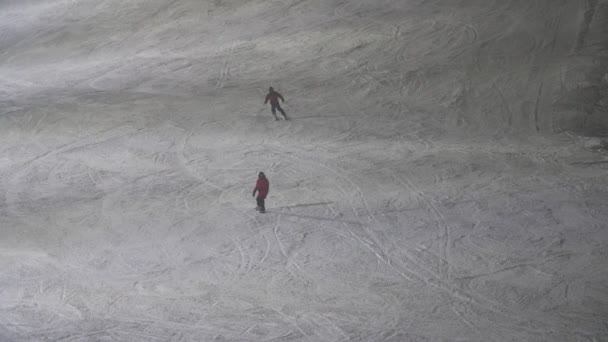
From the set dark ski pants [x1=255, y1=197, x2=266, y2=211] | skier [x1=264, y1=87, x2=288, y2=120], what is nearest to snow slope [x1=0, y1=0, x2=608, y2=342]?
dark ski pants [x1=255, y1=197, x2=266, y2=211]

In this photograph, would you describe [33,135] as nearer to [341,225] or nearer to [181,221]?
[181,221]

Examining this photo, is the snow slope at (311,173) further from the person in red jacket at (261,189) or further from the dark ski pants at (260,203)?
the person in red jacket at (261,189)

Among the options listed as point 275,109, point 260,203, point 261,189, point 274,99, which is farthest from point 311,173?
point 275,109

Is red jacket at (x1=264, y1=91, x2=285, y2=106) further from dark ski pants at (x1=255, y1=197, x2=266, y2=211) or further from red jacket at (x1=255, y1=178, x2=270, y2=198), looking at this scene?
red jacket at (x1=255, y1=178, x2=270, y2=198)

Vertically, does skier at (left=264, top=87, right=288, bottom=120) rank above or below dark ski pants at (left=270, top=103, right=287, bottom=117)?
above

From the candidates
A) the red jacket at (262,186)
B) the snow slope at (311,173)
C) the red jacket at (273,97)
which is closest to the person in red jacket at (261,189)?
the red jacket at (262,186)

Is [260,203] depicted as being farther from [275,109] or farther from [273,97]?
[275,109]

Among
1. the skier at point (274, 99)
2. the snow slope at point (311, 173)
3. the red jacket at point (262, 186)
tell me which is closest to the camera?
the snow slope at point (311, 173)

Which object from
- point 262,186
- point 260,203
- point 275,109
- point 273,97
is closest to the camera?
point 262,186
